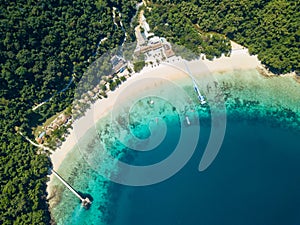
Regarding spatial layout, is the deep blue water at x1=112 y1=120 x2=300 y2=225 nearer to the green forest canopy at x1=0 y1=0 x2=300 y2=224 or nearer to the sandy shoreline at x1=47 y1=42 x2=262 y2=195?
the sandy shoreline at x1=47 y1=42 x2=262 y2=195

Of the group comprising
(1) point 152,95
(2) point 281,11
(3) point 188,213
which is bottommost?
(3) point 188,213

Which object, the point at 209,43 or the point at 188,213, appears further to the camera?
the point at 209,43

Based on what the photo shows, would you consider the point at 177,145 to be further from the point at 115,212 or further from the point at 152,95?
the point at 115,212

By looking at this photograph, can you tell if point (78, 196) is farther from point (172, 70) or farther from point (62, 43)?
point (172, 70)

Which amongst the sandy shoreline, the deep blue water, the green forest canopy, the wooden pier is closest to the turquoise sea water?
the deep blue water

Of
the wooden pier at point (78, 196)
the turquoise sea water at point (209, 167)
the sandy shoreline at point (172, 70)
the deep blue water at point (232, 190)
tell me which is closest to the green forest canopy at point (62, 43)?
the sandy shoreline at point (172, 70)

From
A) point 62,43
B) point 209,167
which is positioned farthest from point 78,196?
point 62,43

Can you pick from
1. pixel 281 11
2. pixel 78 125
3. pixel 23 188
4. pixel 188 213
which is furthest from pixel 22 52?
pixel 281 11
